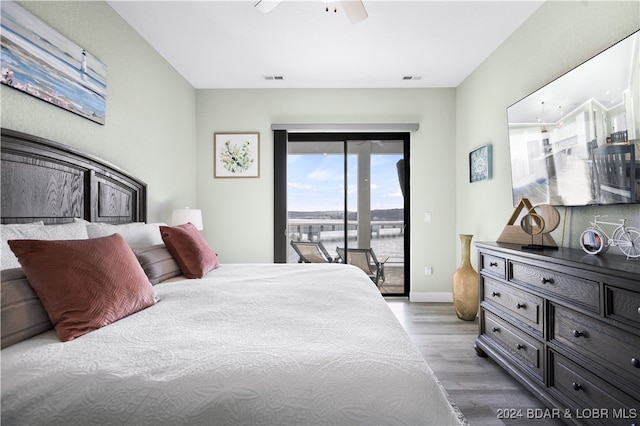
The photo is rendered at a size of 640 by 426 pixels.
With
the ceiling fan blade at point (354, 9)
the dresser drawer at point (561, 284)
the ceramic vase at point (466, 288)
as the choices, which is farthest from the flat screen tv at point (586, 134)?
the ceiling fan blade at point (354, 9)

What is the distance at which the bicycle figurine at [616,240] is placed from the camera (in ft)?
5.56

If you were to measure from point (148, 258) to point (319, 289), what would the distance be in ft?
3.53

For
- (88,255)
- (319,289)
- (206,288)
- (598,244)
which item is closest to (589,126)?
(598,244)

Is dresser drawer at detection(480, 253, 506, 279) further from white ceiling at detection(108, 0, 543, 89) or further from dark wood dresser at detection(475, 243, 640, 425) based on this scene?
white ceiling at detection(108, 0, 543, 89)

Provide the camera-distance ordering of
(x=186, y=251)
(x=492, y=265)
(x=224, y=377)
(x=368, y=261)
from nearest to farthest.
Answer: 1. (x=224, y=377)
2. (x=186, y=251)
3. (x=492, y=265)
4. (x=368, y=261)

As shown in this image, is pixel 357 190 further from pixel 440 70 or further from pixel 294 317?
pixel 294 317

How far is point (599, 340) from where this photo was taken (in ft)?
4.81

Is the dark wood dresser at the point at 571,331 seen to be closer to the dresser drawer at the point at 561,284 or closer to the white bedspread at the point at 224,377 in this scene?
the dresser drawer at the point at 561,284

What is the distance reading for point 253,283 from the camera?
195cm

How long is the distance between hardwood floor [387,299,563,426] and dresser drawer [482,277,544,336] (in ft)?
1.50

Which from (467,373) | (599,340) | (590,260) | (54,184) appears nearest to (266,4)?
(54,184)

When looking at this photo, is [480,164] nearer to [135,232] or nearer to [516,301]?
[516,301]

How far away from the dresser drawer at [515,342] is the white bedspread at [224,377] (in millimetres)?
1274

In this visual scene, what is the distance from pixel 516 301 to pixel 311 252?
266 centimetres
